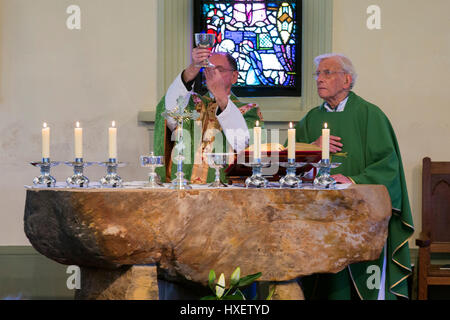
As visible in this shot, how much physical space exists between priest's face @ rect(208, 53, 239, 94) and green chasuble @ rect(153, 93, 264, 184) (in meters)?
0.20

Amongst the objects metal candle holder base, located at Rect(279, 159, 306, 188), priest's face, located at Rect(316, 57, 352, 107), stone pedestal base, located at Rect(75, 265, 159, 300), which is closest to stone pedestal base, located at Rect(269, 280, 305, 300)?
metal candle holder base, located at Rect(279, 159, 306, 188)

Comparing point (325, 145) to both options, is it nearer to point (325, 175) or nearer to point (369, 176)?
point (325, 175)

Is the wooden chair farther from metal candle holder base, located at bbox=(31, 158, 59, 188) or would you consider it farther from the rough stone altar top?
metal candle holder base, located at bbox=(31, 158, 59, 188)

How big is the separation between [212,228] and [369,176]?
145 cm

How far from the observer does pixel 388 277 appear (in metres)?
4.21

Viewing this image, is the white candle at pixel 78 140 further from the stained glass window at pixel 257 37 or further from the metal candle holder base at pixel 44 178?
the stained glass window at pixel 257 37

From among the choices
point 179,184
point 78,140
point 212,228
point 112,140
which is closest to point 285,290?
point 212,228

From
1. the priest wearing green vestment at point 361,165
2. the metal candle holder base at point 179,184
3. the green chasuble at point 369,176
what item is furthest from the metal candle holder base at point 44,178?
the green chasuble at point 369,176

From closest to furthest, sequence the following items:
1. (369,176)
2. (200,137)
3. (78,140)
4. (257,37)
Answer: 1. (78,140)
2. (369,176)
3. (200,137)
4. (257,37)

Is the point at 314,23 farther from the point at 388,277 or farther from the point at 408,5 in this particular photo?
the point at 388,277

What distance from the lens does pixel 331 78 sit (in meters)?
4.68

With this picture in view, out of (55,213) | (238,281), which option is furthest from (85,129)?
(238,281)

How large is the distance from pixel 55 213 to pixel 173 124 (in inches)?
55.0

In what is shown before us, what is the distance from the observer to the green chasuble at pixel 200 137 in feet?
14.5
